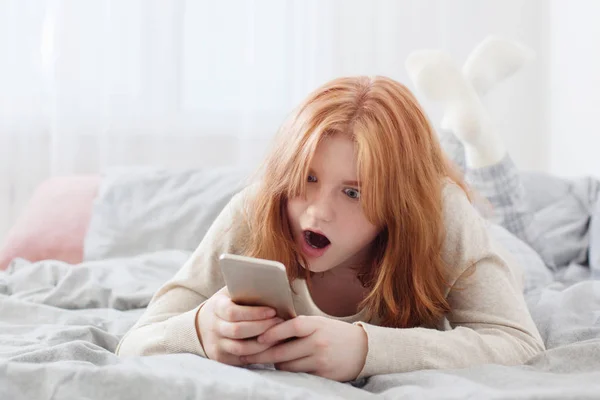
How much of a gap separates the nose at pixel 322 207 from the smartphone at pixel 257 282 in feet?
0.39

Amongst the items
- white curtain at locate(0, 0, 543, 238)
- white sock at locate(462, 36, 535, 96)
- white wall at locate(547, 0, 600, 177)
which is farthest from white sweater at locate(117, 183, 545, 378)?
white curtain at locate(0, 0, 543, 238)

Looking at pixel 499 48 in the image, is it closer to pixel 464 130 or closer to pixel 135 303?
pixel 464 130

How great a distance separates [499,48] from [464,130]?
41cm

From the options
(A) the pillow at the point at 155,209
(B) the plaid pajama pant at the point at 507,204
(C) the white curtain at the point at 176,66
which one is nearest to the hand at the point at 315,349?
(B) the plaid pajama pant at the point at 507,204

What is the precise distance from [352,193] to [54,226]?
1193 millimetres

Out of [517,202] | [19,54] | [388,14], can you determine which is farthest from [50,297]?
[388,14]

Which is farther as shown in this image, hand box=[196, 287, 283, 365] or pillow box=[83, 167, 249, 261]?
pillow box=[83, 167, 249, 261]

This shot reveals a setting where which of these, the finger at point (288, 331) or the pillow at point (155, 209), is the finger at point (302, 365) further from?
the pillow at point (155, 209)

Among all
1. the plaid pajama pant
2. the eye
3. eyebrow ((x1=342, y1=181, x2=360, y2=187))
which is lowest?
the plaid pajama pant

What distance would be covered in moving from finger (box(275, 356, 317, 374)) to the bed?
0.8 inches

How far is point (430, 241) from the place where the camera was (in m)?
1.07

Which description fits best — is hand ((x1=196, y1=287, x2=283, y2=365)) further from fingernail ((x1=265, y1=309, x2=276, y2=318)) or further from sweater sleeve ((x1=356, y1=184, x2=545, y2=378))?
sweater sleeve ((x1=356, y1=184, x2=545, y2=378))

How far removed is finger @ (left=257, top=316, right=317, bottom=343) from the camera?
2.99ft

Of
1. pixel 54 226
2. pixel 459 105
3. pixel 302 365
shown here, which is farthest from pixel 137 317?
pixel 459 105
